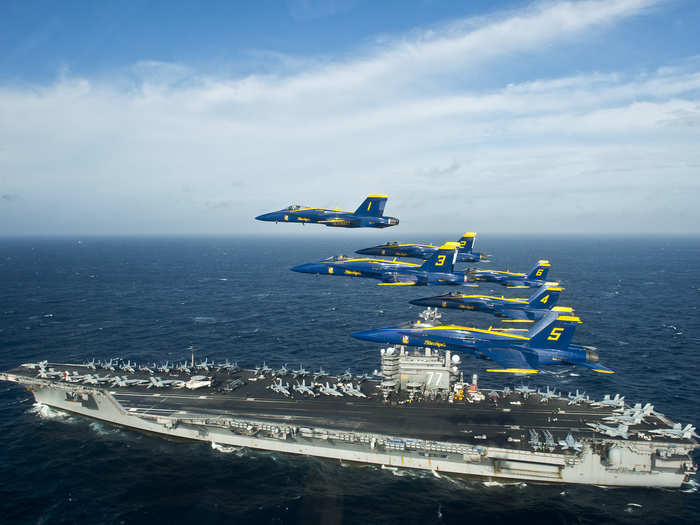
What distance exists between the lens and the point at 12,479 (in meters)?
43.1

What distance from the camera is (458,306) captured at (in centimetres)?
6594

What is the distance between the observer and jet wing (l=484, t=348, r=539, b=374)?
4570cm

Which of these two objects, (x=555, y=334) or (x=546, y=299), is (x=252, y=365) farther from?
(x=546, y=299)

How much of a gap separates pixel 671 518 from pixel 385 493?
2612 cm

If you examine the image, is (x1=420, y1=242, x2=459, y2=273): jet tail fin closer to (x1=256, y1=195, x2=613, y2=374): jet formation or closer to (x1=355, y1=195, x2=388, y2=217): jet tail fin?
(x1=256, y1=195, x2=613, y2=374): jet formation

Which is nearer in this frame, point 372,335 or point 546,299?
point 372,335

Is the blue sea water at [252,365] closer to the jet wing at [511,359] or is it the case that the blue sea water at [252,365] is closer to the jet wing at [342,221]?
the jet wing at [511,359]

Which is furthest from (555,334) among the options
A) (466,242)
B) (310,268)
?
(310,268)

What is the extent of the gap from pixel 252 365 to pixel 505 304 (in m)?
45.2

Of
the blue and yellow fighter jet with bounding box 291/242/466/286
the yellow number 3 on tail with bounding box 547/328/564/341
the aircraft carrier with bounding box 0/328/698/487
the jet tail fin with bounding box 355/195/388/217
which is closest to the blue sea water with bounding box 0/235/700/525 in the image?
the aircraft carrier with bounding box 0/328/698/487

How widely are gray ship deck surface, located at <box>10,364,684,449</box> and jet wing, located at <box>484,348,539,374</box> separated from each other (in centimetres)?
720

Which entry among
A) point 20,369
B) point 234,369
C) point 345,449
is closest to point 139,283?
point 20,369

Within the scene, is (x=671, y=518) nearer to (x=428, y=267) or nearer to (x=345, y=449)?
(x=345, y=449)

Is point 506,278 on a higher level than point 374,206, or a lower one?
lower
